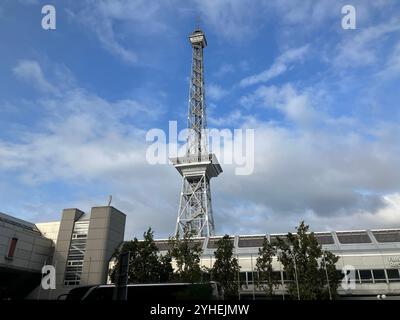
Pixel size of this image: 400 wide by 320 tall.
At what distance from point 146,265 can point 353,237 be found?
109 feet

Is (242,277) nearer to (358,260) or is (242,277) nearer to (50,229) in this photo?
(358,260)

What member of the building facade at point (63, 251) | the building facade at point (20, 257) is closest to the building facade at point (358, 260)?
the building facade at point (63, 251)

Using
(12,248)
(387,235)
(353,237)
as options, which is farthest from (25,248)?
(387,235)

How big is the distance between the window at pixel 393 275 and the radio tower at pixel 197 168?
40798 millimetres

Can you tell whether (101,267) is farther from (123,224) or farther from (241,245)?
(241,245)

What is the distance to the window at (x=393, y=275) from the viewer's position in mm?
45469

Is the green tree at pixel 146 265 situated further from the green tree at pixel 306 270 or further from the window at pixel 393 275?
the window at pixel 393 275

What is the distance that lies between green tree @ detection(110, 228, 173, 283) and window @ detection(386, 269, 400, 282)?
28717mm

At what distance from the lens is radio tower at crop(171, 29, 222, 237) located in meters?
85.4

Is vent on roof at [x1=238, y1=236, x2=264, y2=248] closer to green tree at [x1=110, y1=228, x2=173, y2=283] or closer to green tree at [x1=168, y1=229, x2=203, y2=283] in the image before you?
green tree at [x1=168, y1=229, x2=203, y2=283]
